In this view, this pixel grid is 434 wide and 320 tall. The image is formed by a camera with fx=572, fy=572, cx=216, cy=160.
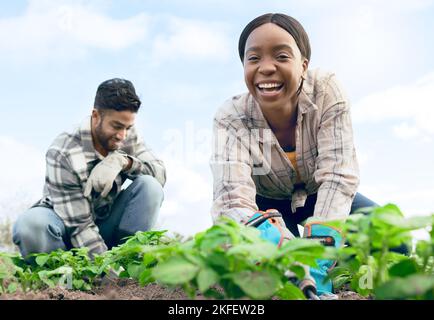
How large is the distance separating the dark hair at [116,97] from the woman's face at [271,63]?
3.20 feet

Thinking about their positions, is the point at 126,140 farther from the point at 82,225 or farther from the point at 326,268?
the point at 326,268

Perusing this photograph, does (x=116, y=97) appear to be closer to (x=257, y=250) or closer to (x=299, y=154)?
(x=299, y=154)

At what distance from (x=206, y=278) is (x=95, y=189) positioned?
2157 mm

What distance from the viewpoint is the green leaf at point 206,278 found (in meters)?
1.02

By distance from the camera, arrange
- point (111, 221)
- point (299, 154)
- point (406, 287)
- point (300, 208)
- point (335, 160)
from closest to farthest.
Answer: point (406, 287) < point (335, 160) < point (299, 154) < point (300, 208) < point (111, 221)

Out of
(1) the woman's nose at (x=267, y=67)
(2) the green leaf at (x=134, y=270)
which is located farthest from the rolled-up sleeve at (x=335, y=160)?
(2) the green leaf at (x=134, y=270)

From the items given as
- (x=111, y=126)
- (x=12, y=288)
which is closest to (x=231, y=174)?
(x=12, y=288)

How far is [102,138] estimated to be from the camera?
121 inches

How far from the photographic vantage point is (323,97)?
7.82 feet

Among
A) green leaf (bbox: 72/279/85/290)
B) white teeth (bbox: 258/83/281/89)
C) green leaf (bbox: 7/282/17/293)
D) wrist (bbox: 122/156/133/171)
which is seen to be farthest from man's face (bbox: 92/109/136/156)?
green leaf (bbox: 7/282/17/293)

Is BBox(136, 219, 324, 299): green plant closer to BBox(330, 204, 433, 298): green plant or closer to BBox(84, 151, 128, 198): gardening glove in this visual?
BBox(330, 204, 433, 298): green plant

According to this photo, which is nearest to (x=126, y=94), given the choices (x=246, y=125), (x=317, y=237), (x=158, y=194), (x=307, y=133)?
(x=158, y=194)

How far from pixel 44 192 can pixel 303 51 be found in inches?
70.3

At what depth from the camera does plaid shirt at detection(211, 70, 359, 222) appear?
216 centimetres
